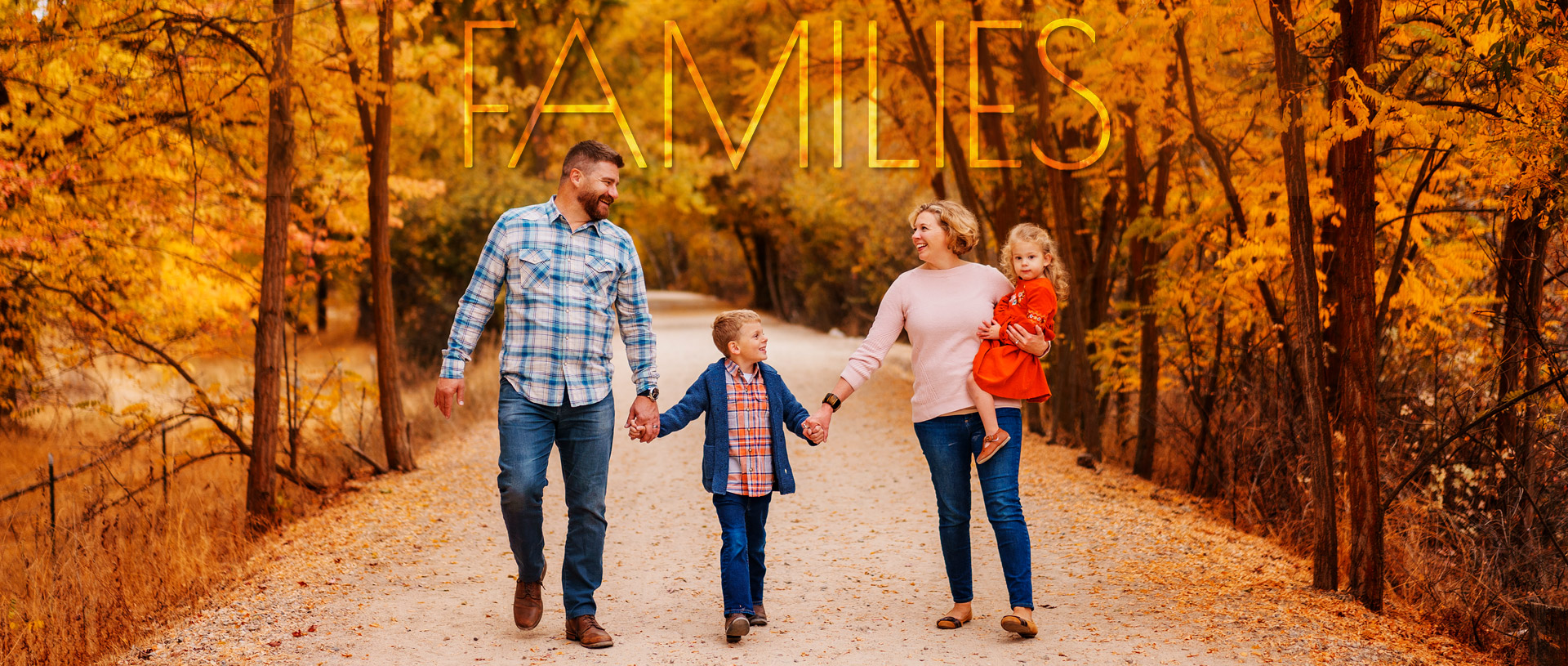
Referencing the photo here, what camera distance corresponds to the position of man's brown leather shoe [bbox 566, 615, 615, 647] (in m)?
4.47

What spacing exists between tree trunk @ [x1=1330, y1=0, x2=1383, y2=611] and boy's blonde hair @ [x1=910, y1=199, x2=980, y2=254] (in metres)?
1.68

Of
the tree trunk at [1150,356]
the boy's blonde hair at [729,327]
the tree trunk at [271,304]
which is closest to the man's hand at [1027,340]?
the boy's blonde hair at [729,327]

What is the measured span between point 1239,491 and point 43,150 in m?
9.24

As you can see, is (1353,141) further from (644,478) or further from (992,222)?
(992,222)

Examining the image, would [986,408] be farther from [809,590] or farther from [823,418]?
[809,590]

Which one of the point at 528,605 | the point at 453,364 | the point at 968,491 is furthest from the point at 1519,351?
the point at 453,364

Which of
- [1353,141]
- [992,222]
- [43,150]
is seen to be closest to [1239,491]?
[1353,141]

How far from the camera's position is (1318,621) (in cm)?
472

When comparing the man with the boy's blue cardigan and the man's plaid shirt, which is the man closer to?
the boy's blue cardigan

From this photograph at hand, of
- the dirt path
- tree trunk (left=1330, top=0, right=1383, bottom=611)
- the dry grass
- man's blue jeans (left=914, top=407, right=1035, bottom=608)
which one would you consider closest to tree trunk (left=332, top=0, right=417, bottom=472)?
the dry grass

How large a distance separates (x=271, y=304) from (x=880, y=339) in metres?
4.75

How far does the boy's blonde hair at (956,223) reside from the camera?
4.55 meters

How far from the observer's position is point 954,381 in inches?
177

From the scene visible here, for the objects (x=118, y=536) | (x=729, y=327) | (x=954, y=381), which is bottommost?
(x=118, y=536)
